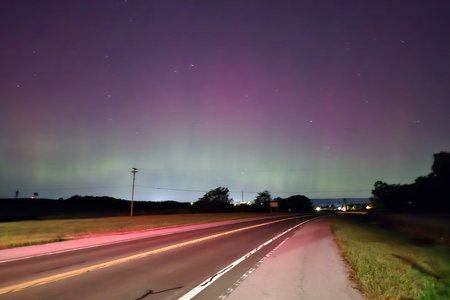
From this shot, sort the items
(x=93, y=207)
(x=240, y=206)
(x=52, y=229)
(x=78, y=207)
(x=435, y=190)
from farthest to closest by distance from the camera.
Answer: (x=240, y=206)
(x=93, y=207)
(x=78, y=207)
(x=435, y=190)
(x=52, y=229)

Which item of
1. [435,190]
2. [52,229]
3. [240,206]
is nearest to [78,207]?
[240,206]

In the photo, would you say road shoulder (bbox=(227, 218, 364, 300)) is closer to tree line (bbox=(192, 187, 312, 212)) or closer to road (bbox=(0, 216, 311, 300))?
road (bbox=(0, 216, 311, 300))

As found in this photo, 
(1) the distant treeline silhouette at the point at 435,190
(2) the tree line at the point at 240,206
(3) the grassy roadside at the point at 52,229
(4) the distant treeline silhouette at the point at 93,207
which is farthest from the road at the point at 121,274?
(2) the tree line at the point at 240,206

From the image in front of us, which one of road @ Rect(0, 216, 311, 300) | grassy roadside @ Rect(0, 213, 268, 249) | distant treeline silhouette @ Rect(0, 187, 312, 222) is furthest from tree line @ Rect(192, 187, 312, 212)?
road @ Rect(0, 216, 311, 300)

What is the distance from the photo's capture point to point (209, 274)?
11578mm

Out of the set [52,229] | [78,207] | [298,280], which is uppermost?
[78,207]

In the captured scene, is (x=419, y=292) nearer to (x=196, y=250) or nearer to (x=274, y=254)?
(x=274, y=254)

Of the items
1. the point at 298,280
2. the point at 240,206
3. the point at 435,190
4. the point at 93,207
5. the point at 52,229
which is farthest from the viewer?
the point at 240,206

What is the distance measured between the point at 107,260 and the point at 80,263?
1.02 metres

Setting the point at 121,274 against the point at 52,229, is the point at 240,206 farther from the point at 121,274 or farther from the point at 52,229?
the point at 121,274

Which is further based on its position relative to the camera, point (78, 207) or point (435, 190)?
point (78, 207)

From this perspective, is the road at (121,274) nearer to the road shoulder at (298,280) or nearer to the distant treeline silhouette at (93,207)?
the road shoulder at (298,280)

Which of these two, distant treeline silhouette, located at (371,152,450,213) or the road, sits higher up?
distant treeline silhouette, located at (371,152,450,213)

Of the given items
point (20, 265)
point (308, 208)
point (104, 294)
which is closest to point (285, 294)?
point (104, 294)
